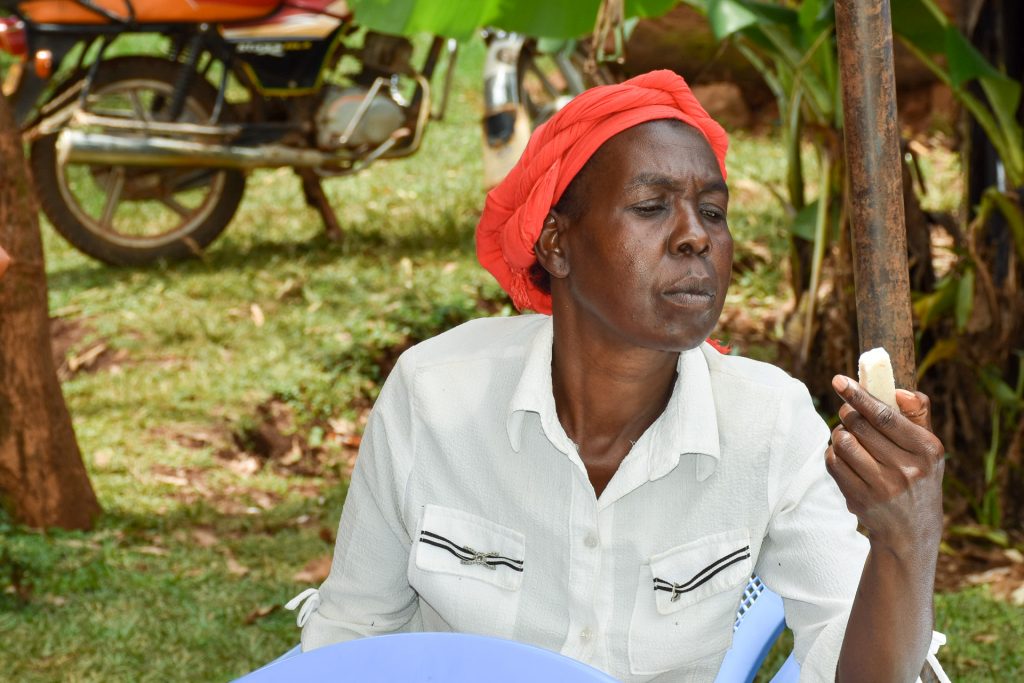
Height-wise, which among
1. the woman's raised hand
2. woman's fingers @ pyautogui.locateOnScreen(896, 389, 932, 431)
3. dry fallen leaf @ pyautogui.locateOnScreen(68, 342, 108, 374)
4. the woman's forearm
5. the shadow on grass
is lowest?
dry fallen leaf @ pyautogui.locateOnScreen(68, 342, 108, 374)

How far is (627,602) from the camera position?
6.44ft

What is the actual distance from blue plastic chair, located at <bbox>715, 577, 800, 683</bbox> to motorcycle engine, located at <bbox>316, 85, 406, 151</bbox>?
4219 millimetres

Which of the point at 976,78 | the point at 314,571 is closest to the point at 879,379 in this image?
the point at 314,571

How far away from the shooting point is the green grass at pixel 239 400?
336cm

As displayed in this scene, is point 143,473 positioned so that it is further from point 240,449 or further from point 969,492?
point 969,492

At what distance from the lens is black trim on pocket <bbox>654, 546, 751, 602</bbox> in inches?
76.0

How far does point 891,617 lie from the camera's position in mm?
1663

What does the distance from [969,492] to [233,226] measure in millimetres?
4052

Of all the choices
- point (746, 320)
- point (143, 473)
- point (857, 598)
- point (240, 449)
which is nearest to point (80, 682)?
point (143, 473)

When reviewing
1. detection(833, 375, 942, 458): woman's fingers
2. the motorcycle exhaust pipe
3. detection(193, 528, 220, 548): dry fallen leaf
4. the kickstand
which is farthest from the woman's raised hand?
the kickstand

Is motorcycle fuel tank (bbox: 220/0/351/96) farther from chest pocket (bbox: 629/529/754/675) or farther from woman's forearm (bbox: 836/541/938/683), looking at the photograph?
woman's forearm (bbox: 836/541/938/683)

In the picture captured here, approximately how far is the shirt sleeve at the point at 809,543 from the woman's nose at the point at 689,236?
0.25 m

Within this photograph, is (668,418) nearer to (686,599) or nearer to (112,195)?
(686,599)

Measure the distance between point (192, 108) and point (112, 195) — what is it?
0.55 metres
